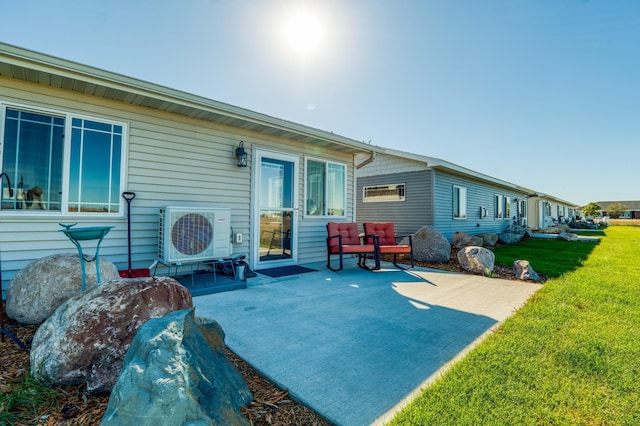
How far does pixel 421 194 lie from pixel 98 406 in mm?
9501

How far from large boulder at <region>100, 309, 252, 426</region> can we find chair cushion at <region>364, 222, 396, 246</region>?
4.95m

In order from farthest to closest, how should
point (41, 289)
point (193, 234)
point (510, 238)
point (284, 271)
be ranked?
1. point (510, 238)
2. point (284, 271)
3. point (193, 234)
4. point (41, 289)

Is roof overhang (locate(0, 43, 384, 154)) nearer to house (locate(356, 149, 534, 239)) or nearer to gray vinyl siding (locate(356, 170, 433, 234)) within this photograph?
house (locate(356, 149, 534, 239))

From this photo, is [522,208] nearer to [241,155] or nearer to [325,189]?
[325,189]

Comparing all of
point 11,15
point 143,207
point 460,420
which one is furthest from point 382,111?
point 460,420

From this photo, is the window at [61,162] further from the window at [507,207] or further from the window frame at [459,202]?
the window at [507,207]

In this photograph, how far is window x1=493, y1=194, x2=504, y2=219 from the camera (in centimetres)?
1392

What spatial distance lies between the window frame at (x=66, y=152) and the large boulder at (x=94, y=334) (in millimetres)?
2293

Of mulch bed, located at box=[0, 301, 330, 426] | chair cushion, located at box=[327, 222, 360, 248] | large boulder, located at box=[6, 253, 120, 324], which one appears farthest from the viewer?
chair cushion, located at box=[327, 222, 360, 248]

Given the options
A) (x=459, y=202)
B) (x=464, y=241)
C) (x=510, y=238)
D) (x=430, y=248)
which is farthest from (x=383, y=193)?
(x=510, y=238)

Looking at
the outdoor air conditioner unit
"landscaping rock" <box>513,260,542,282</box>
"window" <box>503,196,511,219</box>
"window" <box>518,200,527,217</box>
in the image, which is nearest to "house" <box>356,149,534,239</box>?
"window" <box>503,196,511,219</box>

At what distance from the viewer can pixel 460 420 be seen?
4.65ft

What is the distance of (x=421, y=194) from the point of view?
31.7 feet

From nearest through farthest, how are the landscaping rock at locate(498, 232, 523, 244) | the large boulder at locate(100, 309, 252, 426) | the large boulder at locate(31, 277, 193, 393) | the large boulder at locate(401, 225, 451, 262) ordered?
the large boulder at locate(100, 309, 252, 426) < the large boulder at locate(31, 277, 193, 393) < the large boulder at locate(401, 225, 451, 262) < the landscaping rock at locate(498, 232, 523, 244)
